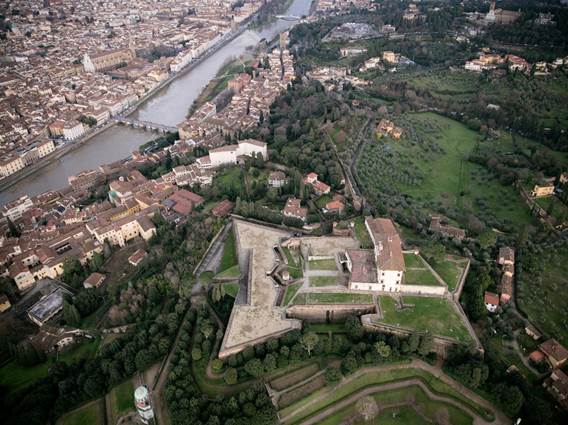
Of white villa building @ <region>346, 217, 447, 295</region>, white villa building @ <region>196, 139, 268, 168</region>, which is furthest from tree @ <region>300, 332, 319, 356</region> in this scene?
white villa building @ <region>196, 139, 268, 168</region>

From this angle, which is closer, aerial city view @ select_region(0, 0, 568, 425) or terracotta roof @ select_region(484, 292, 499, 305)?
aerial city view @ select_region(0, 0, 568, 425)

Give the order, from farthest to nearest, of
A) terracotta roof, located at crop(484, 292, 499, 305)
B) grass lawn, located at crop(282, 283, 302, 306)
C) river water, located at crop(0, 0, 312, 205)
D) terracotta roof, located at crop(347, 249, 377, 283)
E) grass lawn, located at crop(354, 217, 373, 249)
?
river water, located at crop(0, 0, 312, 205)
grass lawn, located at crop(354, 217, 373, 249)
terracotta roof, located at crop(484, 292, 499, 305)
terracotta roof, located at crop(347, 249, 377, 283)
grass lawn, located at crop(282, 283, 302, 306)

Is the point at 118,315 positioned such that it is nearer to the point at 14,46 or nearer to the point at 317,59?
the point at 317,59

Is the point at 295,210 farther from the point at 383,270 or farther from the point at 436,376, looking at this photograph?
the point at 436,376

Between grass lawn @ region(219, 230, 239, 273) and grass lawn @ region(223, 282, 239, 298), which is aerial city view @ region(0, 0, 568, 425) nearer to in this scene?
grass lawn @ region(223, 282, 239, 298)

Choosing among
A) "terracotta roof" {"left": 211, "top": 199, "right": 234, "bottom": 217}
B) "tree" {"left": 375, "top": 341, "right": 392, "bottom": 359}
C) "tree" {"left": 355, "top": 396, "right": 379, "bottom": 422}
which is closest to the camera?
"tree" {"left": 355, "top": 396, "right": 379, "bottom": 422}

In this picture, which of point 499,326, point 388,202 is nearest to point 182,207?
point 388,202

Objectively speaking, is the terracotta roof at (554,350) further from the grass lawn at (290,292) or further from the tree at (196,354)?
the tree at (196,354)
